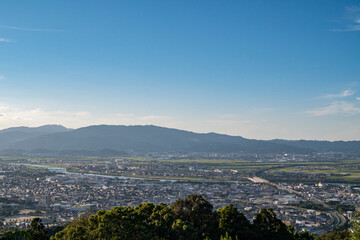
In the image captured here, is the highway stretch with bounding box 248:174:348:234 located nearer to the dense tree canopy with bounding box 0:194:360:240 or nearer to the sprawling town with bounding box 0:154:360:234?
the sprawling town with bounding box 0:154:360:234

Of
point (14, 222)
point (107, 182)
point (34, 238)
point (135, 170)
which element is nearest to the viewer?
point (34, 238)

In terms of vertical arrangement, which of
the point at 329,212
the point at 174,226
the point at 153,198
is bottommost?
the point at 329,212

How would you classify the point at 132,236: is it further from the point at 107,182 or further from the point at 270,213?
the point at 107,182

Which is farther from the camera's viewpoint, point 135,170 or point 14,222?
point 135,170

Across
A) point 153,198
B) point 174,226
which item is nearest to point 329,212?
point 153,198

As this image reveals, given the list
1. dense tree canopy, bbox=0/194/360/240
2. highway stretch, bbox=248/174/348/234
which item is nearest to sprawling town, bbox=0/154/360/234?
highway stretch, bbox=248/174/348/234

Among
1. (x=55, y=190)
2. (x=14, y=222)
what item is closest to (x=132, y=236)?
(x=14, y=222)

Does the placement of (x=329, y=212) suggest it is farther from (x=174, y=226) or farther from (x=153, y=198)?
(x=174, y=226)

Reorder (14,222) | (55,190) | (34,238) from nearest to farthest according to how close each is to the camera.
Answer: (34,238) → (14,222) → (55,190)

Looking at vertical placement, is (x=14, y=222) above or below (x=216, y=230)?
below

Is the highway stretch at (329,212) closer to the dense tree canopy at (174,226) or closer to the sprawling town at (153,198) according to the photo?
the sprawling town at (153,198)
